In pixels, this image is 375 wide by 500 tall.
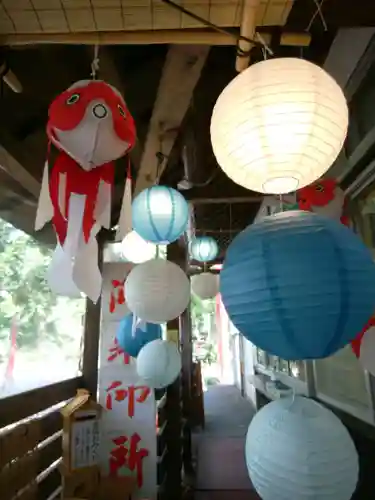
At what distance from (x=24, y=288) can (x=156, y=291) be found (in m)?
1.29

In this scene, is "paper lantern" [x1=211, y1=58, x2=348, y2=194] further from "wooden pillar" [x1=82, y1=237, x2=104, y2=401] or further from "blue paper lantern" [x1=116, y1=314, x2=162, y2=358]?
"wooden pillar" [x1=82, y1=237, x2=104, y2=401]

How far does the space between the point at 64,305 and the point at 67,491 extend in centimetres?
165

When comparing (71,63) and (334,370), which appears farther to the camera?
(334,370)

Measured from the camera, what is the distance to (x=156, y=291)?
2.27 metres

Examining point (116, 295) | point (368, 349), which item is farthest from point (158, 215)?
point (116, 295)

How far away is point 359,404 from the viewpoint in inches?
106

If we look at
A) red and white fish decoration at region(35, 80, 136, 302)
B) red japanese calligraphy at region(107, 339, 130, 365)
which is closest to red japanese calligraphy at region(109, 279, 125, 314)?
red japanese calligraphy at region(107, 339, 130, 365)

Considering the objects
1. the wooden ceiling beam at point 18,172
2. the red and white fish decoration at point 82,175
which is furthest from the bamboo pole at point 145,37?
the wooden ceiling beam at point 18,172

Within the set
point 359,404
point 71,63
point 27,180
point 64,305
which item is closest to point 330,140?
point 71,63

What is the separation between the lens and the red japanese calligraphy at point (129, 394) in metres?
4.21

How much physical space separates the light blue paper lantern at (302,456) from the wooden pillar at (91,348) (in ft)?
11.0

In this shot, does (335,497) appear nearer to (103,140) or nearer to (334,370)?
(103,140)

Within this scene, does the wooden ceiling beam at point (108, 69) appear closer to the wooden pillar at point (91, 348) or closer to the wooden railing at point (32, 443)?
the wooden railing at point (32, 443)

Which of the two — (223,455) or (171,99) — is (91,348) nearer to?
(171,99)
